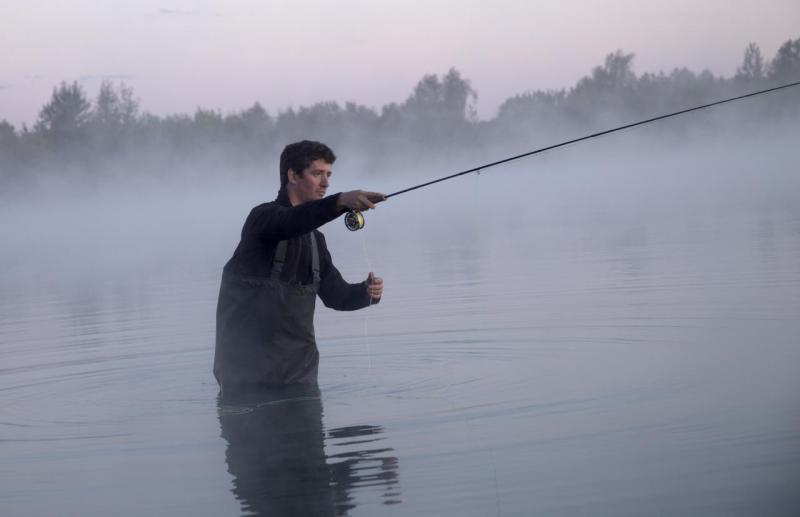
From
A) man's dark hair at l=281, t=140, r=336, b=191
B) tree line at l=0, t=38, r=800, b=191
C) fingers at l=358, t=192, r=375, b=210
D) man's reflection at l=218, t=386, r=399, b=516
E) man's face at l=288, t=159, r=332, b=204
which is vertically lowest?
man's reflection at l=218, t=386, r=399, b=516

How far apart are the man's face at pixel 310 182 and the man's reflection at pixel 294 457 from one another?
3.61ft

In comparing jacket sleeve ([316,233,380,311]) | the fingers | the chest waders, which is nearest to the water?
the chest waders

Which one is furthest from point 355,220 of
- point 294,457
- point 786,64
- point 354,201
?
point 786,64

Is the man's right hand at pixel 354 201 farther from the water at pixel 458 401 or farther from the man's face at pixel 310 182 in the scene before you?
the water at pixel 458 401

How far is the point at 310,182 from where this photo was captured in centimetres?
669

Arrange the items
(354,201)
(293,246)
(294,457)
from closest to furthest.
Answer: (294,457), (354,201), (293,246)

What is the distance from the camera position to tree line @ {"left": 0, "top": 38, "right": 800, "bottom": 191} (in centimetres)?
6581

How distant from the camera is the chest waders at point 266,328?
667 centimetres

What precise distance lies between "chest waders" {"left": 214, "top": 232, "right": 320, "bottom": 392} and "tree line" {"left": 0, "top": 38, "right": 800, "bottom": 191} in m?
57.5

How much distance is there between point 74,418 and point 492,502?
3415 mm

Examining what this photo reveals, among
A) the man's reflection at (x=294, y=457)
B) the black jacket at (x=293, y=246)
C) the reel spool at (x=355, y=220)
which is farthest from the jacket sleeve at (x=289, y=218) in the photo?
the man's reflection at (x=294, y=457)

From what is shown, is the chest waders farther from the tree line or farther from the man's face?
the tree line

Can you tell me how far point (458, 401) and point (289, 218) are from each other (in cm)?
140

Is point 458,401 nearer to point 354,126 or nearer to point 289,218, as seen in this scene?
point 289,218
